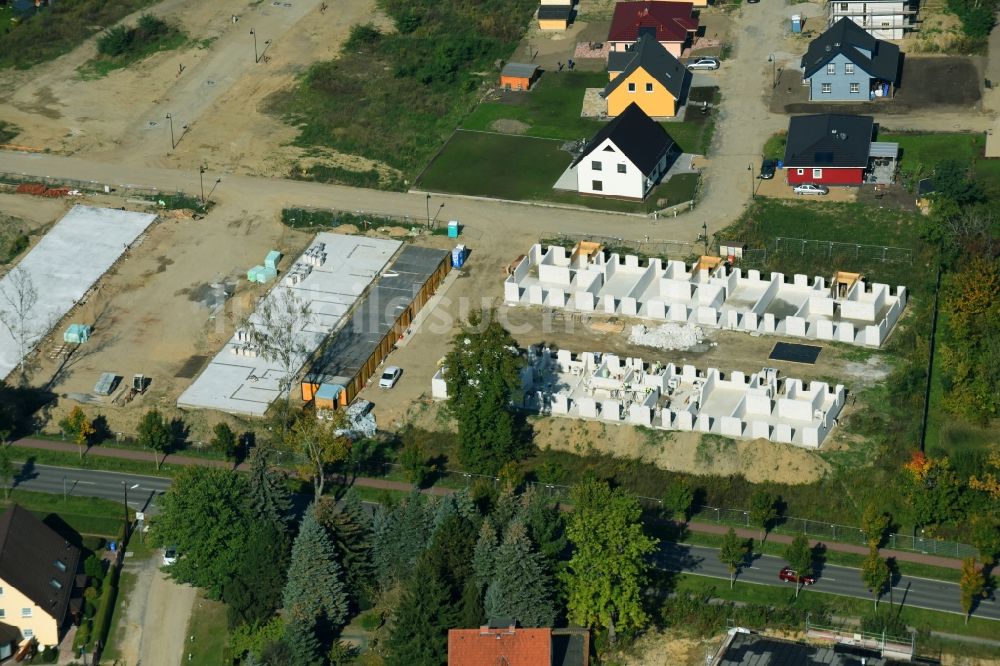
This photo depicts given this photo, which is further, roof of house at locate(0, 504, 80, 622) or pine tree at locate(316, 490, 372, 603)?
pine tree at locate(316, 490, 372, 603)

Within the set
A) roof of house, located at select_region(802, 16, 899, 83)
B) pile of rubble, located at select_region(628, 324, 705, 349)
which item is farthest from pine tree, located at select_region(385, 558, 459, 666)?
roof of house, located at select_region(802, 16, 899, 83)

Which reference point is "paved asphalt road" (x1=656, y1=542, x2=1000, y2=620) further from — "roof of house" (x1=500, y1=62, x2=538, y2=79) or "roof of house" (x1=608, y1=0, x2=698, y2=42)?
"roof of house" (x1=608, y1=0, x2=698, y2=42)

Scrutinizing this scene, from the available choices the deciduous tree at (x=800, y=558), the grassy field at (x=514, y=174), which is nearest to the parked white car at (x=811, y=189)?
the grassy field at (x=514, y=174)

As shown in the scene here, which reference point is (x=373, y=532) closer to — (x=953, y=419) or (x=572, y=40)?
(x=953, y=419)

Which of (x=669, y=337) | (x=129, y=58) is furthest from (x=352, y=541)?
(x=129, y=58)

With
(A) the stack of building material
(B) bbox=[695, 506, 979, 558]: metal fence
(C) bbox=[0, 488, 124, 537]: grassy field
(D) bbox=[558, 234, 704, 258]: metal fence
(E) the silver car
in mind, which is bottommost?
(C) bbox=[0, 488, 124, 537]: grassy field
